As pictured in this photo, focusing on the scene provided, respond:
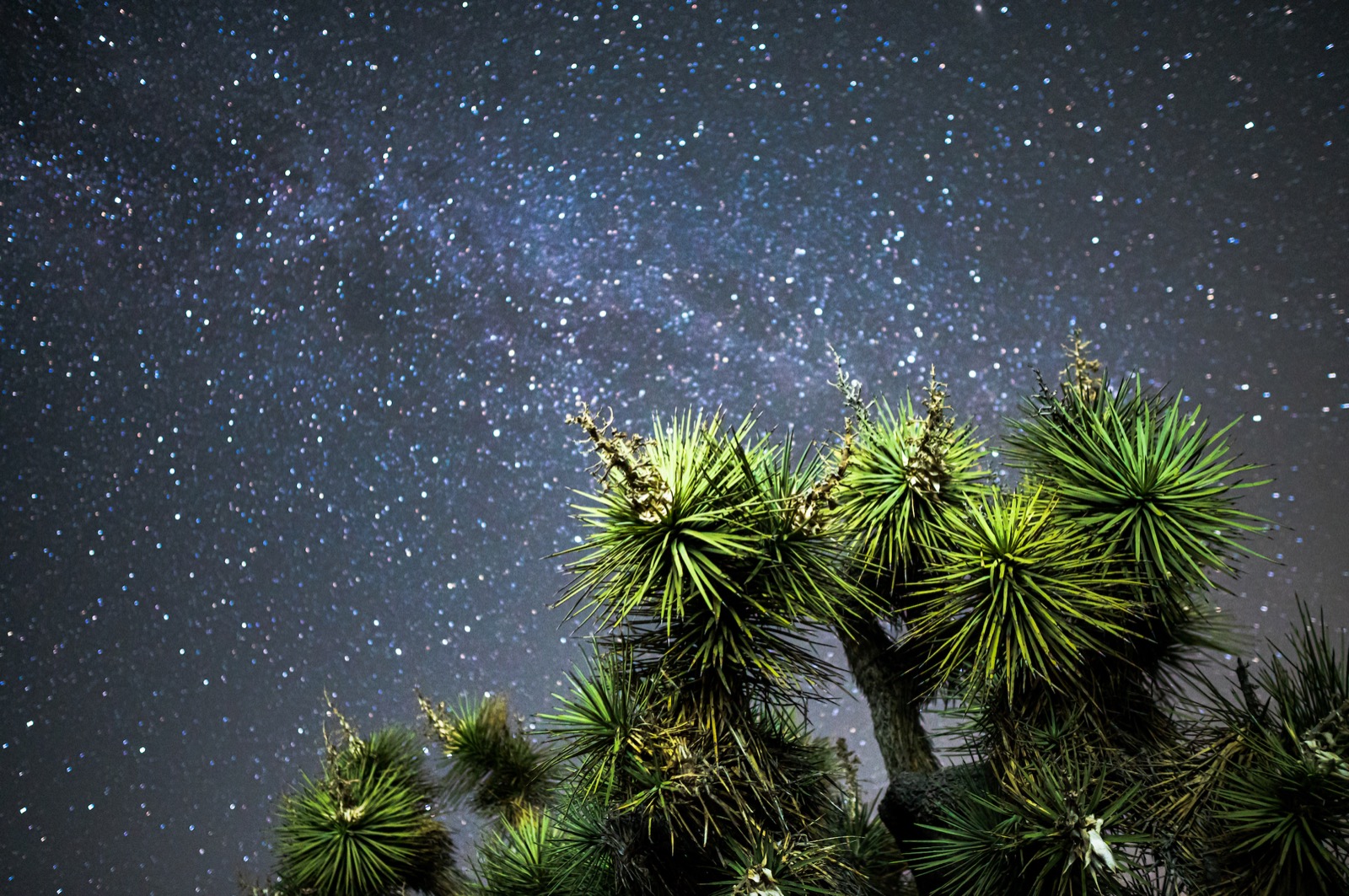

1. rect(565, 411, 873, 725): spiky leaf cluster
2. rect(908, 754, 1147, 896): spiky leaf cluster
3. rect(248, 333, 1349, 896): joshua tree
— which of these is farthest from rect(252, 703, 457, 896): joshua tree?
rect(908, 754, 1147, 896): spiky leaf cluster

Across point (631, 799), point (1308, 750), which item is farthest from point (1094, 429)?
point (631, 799)

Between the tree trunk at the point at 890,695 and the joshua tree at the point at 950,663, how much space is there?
0.75 feet

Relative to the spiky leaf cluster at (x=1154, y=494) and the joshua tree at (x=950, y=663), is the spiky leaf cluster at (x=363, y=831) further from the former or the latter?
the spiky leaf cluster at (x=1154, y=494)

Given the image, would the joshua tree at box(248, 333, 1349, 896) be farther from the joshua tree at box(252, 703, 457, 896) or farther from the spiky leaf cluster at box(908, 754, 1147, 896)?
the joshua tree at box(252, 703, 457, 896)

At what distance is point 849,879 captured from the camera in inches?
233

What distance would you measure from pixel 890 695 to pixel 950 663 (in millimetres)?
1284

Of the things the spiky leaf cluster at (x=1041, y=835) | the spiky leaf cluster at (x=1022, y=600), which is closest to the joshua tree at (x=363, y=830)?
the spiky leaf cluster at (x=1041, y=835)

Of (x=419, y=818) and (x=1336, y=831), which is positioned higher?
(x=419, y=818)

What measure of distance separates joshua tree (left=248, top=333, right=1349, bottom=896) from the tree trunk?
228 millimetres

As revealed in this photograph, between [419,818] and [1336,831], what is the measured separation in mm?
8167

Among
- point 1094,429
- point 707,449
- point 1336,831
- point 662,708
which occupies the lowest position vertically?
point 1336,831

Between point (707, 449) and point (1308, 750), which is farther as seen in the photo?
point (707, 449)

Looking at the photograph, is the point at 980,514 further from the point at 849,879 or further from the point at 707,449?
the point at 849,879

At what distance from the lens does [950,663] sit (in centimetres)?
603
